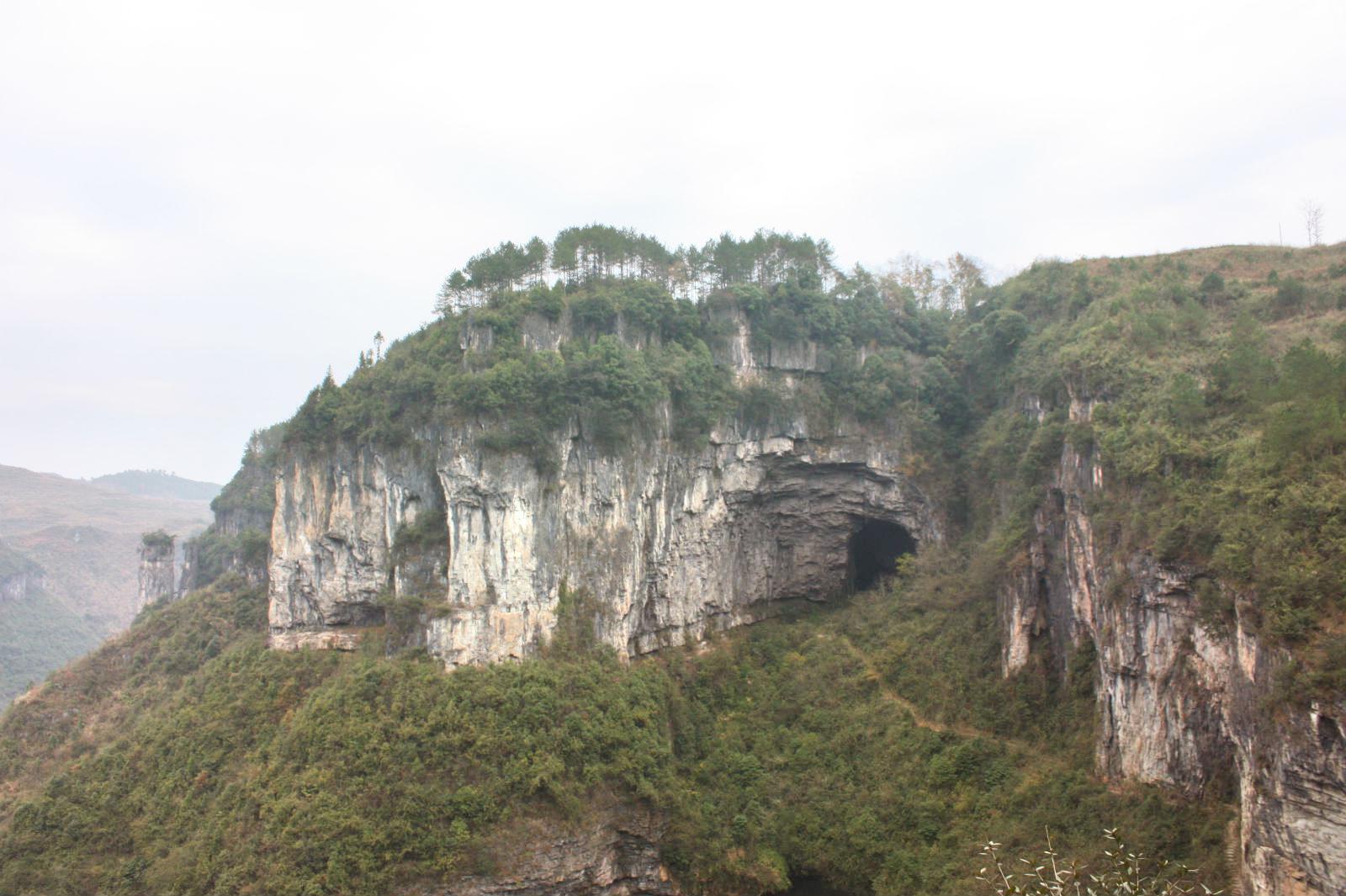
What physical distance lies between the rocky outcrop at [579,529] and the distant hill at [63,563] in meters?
35.8

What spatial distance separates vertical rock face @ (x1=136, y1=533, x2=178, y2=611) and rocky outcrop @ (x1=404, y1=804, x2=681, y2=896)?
112 feet

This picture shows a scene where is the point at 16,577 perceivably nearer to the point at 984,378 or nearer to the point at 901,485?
the point at 901,485

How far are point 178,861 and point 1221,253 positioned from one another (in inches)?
1299

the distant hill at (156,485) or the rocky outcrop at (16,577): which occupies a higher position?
the distant hill at (156,485)

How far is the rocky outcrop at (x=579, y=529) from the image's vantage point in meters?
22.9

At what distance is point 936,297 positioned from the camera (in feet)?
120

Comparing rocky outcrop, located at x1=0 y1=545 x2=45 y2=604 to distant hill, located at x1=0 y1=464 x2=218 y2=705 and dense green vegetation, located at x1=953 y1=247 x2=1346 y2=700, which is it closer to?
distant hill, located at x1=0 y1=464 x2=218 y2=705

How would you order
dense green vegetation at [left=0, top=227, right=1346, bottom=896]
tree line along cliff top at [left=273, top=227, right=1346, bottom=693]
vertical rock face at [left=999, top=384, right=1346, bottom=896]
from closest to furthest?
1. vertical rock face at [left=999, top=384, right=1346, bottom=896]
2. tree line along cliff top at [left=273, top=227, right=1346, bottom=693]
3. dense green vegetation at [left=0, top=227, right=1346, bottom=896]

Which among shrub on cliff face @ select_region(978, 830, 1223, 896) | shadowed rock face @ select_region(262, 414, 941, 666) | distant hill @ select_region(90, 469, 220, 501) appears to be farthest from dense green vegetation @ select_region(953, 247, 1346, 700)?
distant hill @ select_region(90, 469, 220, 501)

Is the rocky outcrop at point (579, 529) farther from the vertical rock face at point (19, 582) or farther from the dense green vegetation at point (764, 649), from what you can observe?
the vertical rock face at point (19, 582)

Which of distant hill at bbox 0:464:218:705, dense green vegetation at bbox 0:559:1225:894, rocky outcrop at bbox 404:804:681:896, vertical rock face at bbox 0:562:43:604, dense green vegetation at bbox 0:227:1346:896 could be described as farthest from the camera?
vertical rock face at bbox 0:562:43:604

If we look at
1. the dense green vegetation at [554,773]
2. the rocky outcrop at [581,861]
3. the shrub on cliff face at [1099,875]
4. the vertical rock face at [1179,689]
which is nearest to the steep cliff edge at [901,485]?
the vertical rock face at [1179,689]

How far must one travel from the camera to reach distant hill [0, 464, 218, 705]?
191ft

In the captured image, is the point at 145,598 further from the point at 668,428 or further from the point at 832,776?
the point at 832,776
